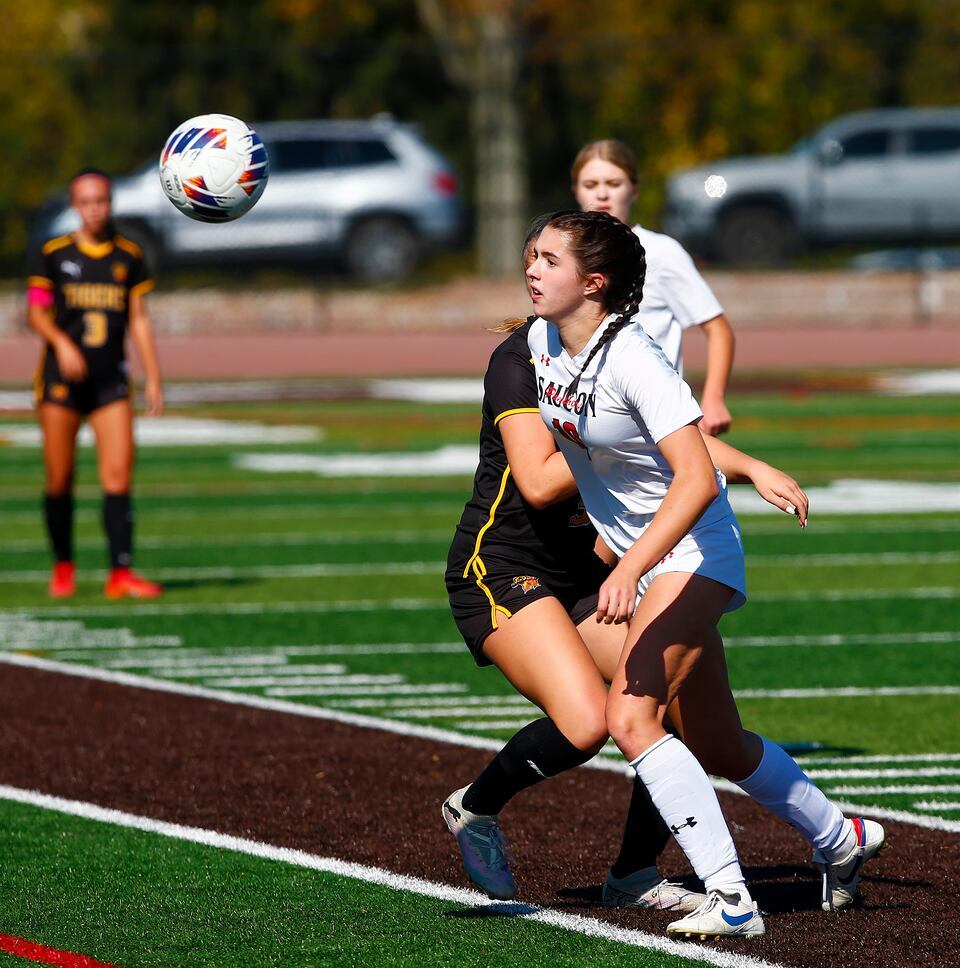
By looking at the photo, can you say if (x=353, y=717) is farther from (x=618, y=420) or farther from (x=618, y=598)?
(x=618, y=598)

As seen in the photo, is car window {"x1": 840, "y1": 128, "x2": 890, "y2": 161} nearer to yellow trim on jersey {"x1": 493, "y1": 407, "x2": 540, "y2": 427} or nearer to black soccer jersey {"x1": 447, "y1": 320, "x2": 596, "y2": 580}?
black soccer jersey {"x1": 447, "y1": 320, "x2": 596, "y2": 580}

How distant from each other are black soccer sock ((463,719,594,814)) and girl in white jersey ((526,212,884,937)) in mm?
225

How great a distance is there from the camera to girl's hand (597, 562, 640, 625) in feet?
15.5

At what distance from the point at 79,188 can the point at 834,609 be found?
15.3 feet

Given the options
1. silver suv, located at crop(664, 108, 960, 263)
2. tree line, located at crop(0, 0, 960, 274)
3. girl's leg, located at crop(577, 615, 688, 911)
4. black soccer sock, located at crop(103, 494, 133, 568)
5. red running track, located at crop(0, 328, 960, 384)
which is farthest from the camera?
tree line, located at crop(0, 0, 960, 274)

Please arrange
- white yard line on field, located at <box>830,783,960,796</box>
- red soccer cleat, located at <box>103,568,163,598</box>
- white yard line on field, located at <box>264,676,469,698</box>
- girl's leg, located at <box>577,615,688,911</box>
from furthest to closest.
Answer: red soccer cleat, located at <box>103,568,163,598</box>
white yard line on field, located at <box>264,676,469,698</box>
white yard line on field, located at <box>830,783,960,796</box>
girl's leg, located at <box>577,615,688,911</box>

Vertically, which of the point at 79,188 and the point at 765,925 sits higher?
the point at 79,188

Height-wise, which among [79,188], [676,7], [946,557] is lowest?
[946,557]

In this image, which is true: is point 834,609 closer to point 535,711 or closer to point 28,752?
point 535,711

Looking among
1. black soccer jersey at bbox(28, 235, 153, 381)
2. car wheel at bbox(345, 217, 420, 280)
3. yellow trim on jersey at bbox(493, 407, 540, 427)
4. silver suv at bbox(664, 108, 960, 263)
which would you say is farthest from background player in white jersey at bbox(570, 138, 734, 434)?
car wheel at bbox(345, 217, 420, 280)

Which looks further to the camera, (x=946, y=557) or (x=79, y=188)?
(x=946, y=557)

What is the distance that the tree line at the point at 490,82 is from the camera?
3325 cm

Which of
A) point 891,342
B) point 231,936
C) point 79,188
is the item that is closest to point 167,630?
point 79,188

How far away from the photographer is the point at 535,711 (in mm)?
8461
